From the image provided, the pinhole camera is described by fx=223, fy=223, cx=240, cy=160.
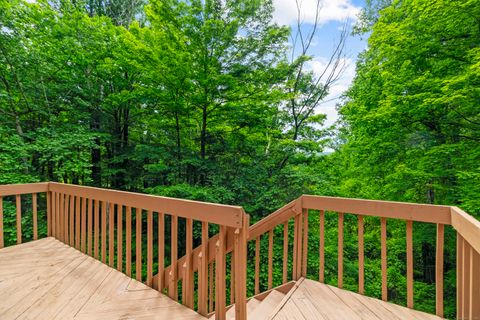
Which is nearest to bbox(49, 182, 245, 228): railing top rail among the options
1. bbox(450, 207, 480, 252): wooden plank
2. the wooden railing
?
the wooden railing

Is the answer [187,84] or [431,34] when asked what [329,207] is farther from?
[431,34]

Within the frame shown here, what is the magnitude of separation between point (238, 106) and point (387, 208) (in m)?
3.88

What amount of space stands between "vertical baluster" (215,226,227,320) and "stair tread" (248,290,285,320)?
0.70 meters

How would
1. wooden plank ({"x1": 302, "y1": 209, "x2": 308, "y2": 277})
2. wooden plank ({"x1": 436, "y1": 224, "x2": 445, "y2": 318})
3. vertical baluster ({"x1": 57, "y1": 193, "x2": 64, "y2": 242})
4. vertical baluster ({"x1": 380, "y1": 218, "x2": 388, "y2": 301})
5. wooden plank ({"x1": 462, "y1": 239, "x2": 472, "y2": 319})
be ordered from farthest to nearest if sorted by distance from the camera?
vertical baluster ({"x1": 57, "y1": 193, "x2": 64, "y2": 242}), wooden plank ({"x1": 302, "y1": 209, "x2": 308, "y2": 277}), vertical baluster ({"x1": 380, "y1": 218, "x2": 388, "y2": 301}), wooden plank ({"x1": 436, "y1": 224, "x2": 445, "y2": 318}), wooden plank ({"x1": 462, "y1": 239, "x2": 472, "y2": 319})

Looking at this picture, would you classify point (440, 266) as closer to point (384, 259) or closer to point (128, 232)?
point (384, 259)

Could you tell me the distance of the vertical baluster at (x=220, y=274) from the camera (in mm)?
1420

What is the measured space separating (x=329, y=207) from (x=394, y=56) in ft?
14.1

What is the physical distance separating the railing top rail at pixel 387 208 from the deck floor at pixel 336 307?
727 mm

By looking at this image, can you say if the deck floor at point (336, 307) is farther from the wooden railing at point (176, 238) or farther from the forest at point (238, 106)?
the forest at point (238, 106)

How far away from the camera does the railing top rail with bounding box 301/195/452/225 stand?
168 centimetres

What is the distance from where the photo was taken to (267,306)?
2170 mm

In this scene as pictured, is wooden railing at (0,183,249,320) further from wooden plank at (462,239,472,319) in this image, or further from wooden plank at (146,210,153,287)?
wooden plank at (462,239,472,319)

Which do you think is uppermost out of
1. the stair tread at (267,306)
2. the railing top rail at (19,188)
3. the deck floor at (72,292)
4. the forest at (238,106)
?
the forest at (238,106)

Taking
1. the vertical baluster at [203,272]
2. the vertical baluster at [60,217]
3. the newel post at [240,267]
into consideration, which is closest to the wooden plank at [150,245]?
the vertical baluster at [203,272]
